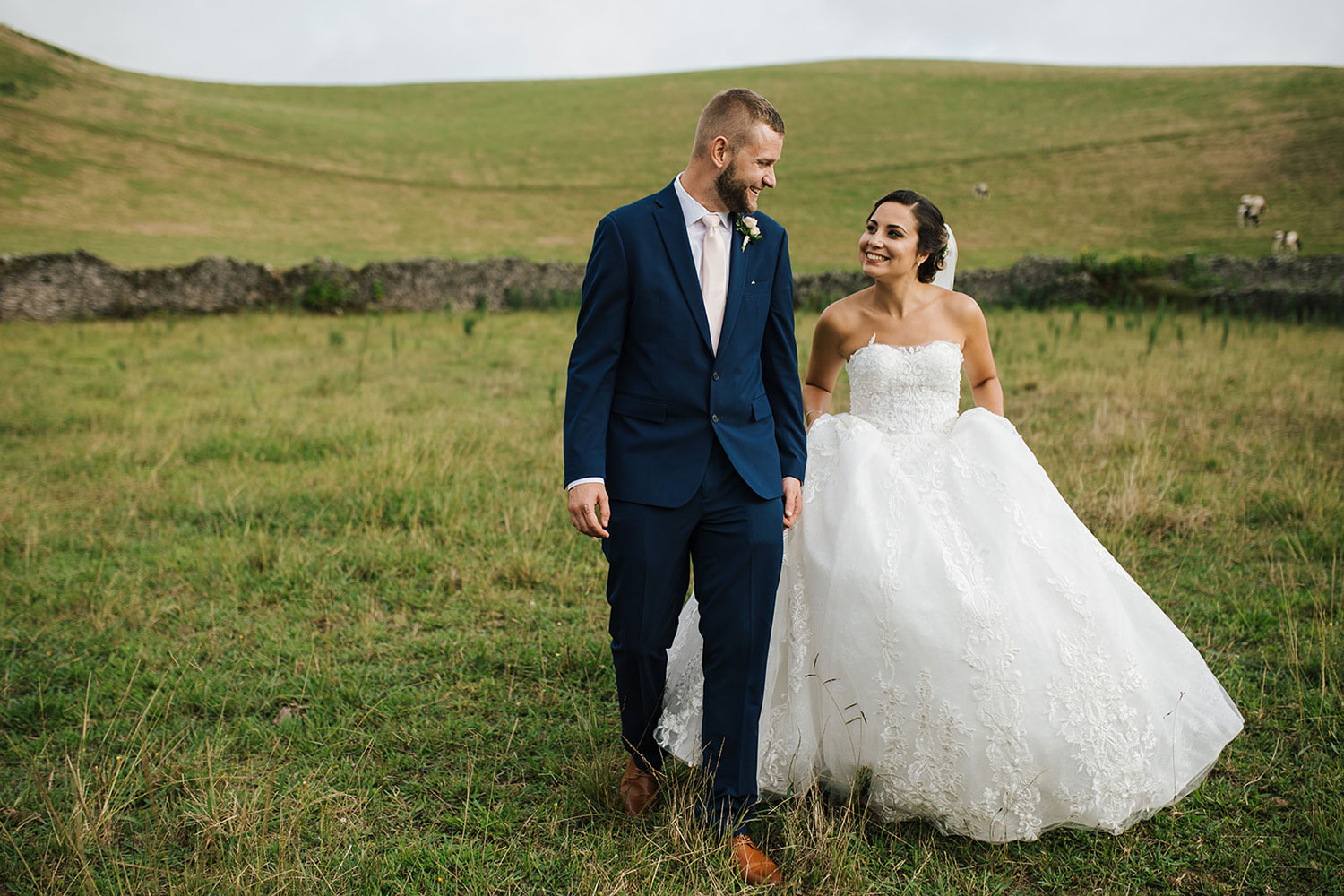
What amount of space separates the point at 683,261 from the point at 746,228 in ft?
0.76

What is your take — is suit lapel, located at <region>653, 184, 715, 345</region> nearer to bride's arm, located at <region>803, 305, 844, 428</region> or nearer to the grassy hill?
bride's arm, located at <region>803, 305, 844, 428</region>

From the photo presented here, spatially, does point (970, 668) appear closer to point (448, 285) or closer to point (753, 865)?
point (753, 865)

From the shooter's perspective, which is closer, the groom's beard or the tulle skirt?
the groom's beard

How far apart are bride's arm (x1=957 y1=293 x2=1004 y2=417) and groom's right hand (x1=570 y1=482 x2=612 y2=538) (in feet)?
6.50

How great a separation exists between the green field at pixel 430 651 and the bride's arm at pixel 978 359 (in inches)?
68.3

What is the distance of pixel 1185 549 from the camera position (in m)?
5.62

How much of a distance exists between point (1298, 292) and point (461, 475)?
15806mm

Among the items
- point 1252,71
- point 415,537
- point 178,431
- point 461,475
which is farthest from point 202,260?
point 1252,71

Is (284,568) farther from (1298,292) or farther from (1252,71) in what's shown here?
(1252,71)

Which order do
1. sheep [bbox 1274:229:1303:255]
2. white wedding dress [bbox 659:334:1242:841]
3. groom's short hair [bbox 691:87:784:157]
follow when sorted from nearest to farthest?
groom's short hair [bbox 691:87:784:157] < white wedding dress [bbox 659:334:1242:841] < sheep [bbox 1274:229:1303:255]

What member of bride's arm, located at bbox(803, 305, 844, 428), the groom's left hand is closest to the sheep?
bride's arm, located at bbox(803, 305, 844, 428)

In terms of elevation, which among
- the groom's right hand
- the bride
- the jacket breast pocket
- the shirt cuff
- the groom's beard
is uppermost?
the groom's beard

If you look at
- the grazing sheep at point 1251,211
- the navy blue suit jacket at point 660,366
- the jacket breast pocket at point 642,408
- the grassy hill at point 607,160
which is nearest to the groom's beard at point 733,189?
the navy blue suit jacket at point 660,366

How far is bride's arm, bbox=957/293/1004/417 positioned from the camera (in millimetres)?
3861
